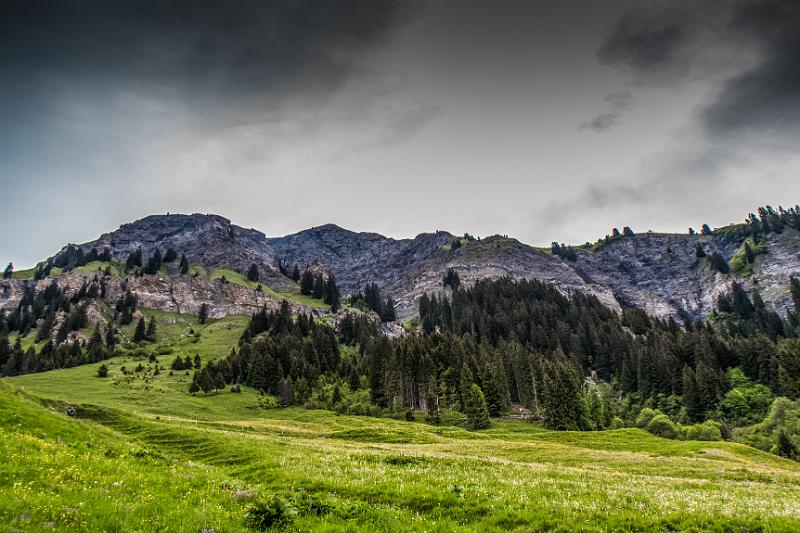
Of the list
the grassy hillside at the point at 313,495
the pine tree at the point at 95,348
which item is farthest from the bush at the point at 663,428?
the pine tree at the point at 95,348

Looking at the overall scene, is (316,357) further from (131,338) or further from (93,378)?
(131,338)

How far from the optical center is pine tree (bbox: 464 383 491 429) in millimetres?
90188

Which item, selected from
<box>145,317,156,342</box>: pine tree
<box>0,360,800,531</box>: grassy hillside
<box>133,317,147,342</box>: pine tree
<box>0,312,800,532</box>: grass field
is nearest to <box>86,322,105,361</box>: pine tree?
<box>133,317,147,342</box>: pine tree

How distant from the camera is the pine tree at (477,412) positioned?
9019 centimetres

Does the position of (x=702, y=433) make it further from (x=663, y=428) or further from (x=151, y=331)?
(x=151, y=331)

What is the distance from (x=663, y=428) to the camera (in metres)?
90.6

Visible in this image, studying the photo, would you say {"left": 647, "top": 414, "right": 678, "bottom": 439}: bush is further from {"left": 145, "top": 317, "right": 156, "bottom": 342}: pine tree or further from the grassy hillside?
{"left": 145, "top": 317, "right": 156, "bottom": 342}: pine tree

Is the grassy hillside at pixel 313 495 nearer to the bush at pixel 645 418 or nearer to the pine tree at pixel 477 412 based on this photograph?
the pine tree at pixel 477 412

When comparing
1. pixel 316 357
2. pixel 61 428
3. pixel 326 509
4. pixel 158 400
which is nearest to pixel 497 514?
pixel 326 509

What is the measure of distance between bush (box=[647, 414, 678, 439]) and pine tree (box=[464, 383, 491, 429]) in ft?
124

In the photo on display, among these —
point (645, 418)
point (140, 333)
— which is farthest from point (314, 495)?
point (140, 333)

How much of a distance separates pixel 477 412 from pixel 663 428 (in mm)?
42390

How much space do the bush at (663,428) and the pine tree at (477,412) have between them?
3777 cm

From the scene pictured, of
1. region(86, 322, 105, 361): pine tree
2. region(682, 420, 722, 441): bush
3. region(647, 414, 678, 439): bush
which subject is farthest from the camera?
region(86, 322, 105, 361): pine tree
